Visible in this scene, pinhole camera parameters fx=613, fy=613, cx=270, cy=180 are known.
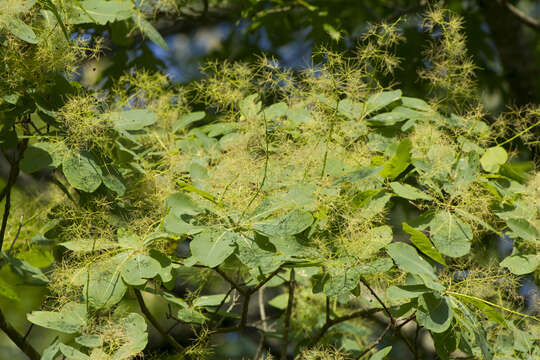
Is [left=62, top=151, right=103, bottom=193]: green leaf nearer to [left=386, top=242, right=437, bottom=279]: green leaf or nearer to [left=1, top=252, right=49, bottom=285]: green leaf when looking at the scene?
[left=1, top=252, right=49, bottom=285]: green leaf

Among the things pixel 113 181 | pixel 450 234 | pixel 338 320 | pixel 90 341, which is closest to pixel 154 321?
pixel 90 341

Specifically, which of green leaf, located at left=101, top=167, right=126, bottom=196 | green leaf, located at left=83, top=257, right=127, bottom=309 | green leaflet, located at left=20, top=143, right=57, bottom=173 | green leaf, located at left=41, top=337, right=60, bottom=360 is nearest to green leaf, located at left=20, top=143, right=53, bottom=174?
green leaflet, located at left=20, top=143, right=57, bottom=173

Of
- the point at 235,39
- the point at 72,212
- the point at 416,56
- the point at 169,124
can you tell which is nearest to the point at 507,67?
the point at 416,56

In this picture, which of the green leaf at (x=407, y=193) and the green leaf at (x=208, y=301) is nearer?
the green leaf at (x=407, y=193)

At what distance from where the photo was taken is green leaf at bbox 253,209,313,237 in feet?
3.37

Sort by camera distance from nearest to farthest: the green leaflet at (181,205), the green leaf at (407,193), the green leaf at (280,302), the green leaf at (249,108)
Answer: the green leaflet at (181,205) < the green leaf at (407,193) < the green leaf at (249,108) < the green leaf at (280,302)

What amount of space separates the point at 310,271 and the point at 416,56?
1252 mm

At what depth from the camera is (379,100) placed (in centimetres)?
139

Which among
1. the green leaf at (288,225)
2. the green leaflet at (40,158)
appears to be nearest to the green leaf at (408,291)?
the green leaf at (288,225)

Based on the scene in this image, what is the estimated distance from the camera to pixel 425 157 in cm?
134

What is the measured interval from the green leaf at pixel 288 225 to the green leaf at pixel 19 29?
55 cm

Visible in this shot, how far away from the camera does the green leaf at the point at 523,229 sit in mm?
1220

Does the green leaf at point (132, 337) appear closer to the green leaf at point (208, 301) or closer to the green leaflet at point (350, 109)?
the green leaf at point (208, 301)

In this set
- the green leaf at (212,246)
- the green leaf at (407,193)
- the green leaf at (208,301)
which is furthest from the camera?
the green leaf at (208,301)
